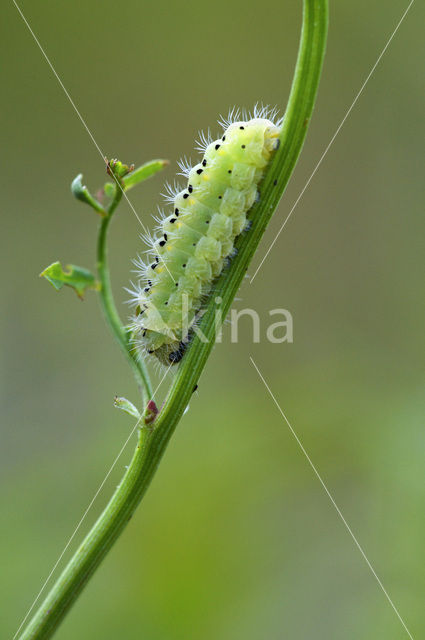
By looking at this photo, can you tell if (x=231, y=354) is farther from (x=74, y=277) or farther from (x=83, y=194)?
(x=83, y=194)

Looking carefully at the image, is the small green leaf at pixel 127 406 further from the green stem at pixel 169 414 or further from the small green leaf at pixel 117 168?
the small green leaf at pixel 117 168

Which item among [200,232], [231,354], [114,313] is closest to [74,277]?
[114,313]

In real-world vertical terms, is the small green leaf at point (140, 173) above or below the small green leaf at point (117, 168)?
above

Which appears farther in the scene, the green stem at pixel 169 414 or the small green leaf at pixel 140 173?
the small green leaf at pixel 140 173

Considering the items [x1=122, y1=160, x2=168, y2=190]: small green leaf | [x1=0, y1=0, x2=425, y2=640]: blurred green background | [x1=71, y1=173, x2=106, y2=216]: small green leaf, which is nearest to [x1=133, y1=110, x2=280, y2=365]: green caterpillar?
[x1=122, y1=160, x2=168, y2=190]: small green leaf

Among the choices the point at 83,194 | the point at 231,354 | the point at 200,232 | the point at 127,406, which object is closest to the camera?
the point at 83,194

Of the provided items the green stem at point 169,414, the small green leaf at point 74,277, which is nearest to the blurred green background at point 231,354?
the green stem at point 169,414
